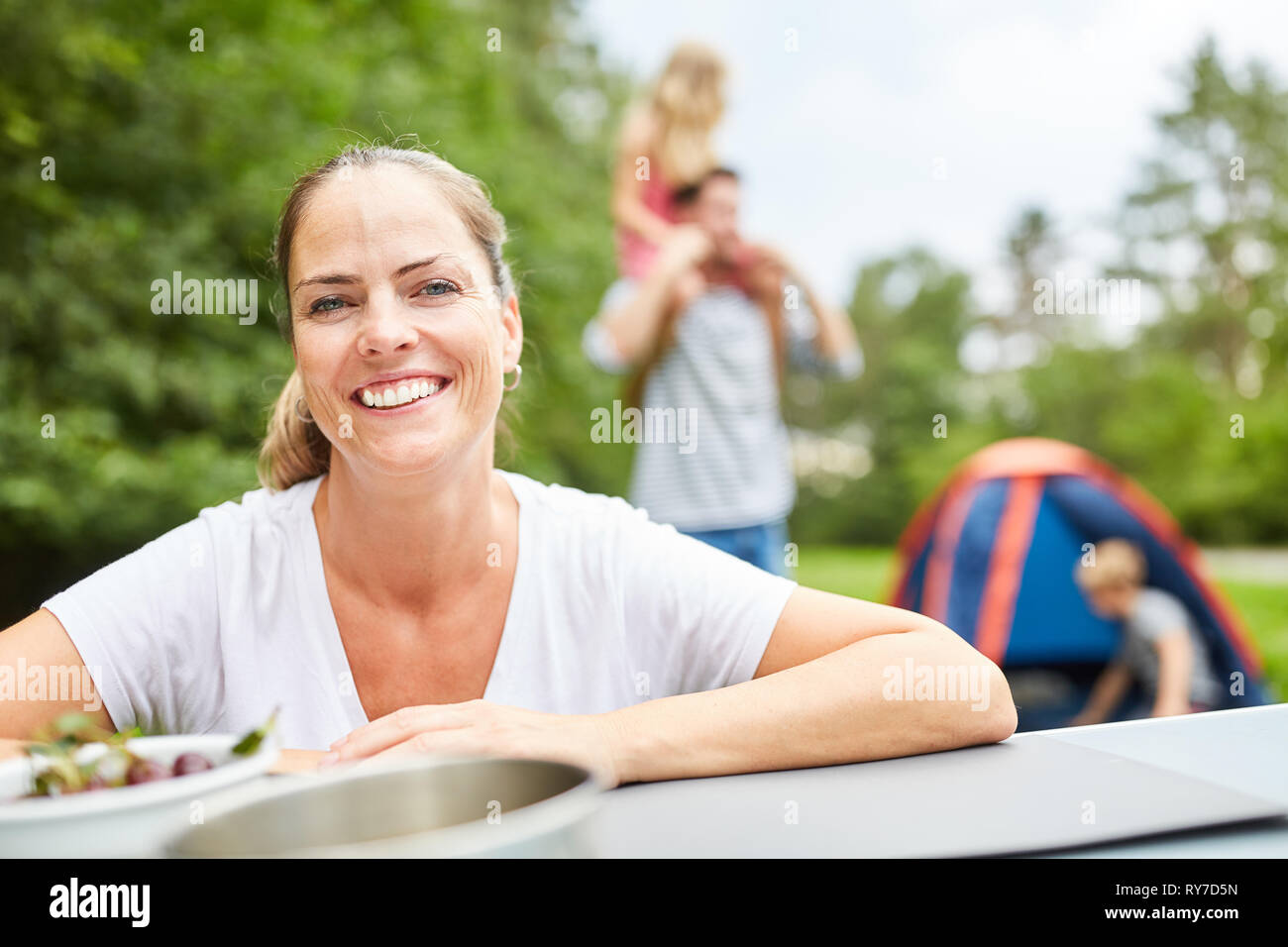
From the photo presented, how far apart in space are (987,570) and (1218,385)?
35.6ft

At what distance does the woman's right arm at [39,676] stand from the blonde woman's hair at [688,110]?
1985 millimetres

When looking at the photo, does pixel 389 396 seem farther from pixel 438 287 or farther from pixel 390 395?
pixel 438 287

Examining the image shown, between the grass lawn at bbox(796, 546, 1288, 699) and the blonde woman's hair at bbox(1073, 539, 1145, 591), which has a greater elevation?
the blonde woman's hair at bbox(1073, 539, 1145, 591)

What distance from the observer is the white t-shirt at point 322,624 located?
121cm

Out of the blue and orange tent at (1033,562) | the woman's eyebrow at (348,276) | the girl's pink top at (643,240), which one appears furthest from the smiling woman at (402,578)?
the blue and orange tent at (1033,562)

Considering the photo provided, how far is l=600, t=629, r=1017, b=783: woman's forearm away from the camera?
929 mm

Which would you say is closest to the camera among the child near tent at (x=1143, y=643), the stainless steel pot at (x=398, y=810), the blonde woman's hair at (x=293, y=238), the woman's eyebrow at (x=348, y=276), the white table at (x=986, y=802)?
the stainless steel pot at (x=398, y=810)

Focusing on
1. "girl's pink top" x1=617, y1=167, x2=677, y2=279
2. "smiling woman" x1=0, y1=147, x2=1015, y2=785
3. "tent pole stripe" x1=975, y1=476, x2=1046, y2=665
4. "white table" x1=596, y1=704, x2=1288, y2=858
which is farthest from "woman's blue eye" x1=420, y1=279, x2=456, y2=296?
"tent pole stripe" x1=975, y1=476, x2=1046, y2=665

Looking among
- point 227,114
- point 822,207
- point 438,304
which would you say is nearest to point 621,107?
point 822,207

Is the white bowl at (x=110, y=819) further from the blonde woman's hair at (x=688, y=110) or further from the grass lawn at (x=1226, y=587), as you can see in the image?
the grass lawn at (x=1226, y=587)

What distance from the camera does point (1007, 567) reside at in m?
4.13

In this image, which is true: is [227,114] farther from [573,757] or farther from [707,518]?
[573,757]

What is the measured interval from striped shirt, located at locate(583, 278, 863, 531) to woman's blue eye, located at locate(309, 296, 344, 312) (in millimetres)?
1404

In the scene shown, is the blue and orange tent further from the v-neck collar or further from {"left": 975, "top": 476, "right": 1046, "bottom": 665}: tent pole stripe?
the v-neck collar
